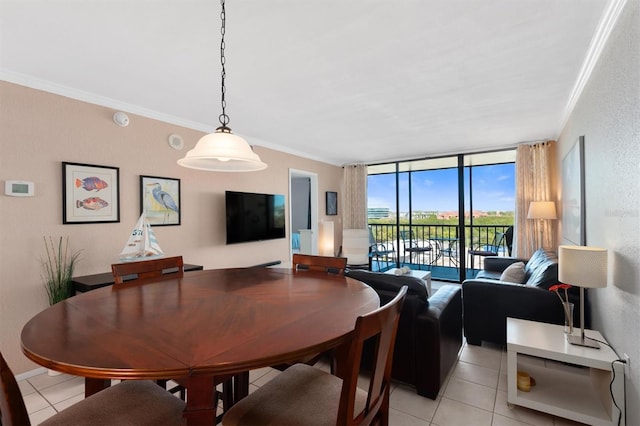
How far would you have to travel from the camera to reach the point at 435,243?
6785 mm

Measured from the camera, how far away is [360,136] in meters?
4.41

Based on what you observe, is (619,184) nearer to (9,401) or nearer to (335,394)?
(335,394)

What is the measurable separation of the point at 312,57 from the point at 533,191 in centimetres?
437

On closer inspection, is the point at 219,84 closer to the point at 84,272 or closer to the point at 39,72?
the point at 39,72

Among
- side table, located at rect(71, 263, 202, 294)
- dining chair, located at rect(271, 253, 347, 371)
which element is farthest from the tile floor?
side table, located at rect(71, 263, 202, 294)

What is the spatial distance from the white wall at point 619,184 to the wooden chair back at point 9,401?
8.30 ft

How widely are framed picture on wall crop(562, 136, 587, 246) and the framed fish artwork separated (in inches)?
169

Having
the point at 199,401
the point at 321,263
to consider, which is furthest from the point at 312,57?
the point at 199,401

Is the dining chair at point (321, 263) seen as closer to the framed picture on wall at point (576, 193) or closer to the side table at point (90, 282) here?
the side table at point (90, 282)

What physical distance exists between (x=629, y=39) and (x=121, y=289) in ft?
10.0

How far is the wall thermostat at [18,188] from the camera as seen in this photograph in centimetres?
231

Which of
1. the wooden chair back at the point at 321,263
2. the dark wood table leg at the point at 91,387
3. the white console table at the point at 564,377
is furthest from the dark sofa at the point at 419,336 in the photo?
the dark wood table leg at the point at 91,387

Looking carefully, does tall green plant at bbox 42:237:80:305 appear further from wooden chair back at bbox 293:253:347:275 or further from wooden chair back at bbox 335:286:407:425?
wooden chair back at bbox 335:286:407:425

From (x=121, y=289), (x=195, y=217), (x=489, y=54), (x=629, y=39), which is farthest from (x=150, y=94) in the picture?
(x=629, y=39)
